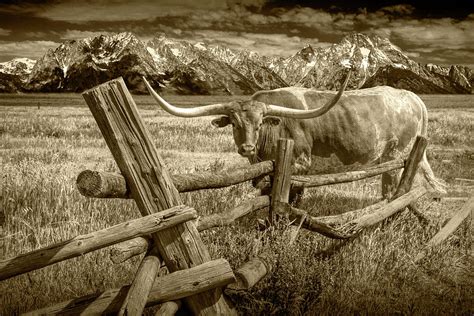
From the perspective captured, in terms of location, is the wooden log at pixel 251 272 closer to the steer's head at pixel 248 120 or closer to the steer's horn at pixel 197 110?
the steer's head at pixel 248 120

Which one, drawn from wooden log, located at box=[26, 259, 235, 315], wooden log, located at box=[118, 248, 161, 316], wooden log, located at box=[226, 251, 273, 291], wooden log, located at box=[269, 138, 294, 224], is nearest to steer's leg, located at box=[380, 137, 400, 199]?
wooden log, located at box=[269, 138, 294, 224]

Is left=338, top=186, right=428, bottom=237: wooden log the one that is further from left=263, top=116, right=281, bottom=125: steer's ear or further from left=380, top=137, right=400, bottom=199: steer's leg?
left=263, top=116, right=281, bottom=125: steer's ear

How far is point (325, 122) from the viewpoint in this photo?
6762 mm

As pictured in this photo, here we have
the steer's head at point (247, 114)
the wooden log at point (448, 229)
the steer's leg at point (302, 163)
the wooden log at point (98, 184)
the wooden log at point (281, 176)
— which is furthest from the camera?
the steer's leg at point (302, 163)

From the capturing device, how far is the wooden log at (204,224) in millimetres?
2590

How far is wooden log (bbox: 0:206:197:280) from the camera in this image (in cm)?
228

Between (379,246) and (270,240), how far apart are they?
1.42m

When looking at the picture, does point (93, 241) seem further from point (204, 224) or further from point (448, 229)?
point (448, 229)

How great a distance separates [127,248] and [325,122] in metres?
4.70

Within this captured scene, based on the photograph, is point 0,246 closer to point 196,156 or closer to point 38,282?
point 38,282

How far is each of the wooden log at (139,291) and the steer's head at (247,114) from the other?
10.7 ft

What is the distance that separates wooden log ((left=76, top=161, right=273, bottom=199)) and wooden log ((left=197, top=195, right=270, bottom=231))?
0.71 feet

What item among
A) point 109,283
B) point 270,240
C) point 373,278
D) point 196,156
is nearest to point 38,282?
point 109,283

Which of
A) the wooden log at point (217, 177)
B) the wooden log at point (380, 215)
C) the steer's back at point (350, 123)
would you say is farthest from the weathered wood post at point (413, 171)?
the wooden log at point (217, 177)
